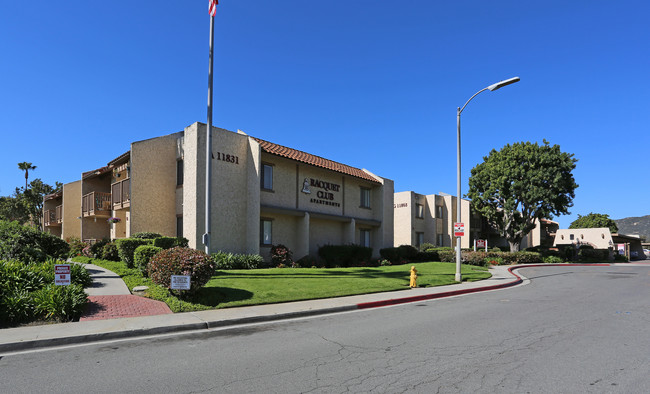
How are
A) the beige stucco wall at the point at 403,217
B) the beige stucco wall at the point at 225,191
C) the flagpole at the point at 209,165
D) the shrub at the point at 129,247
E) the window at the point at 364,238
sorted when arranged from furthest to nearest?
the beige stucco wall at the point at 403,217 < the window at the point at 364,238 < the beige stucco wall at the point at 225,191 < the shrub at the point at 129,247 < the flagpole at the point at 209,165

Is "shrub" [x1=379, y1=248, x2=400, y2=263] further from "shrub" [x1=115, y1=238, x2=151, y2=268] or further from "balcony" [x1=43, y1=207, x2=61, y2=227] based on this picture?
"balcony" [x1=43, y1=207, x2=61, y2=227]

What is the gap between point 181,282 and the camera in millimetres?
9977

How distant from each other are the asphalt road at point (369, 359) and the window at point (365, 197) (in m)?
20.3

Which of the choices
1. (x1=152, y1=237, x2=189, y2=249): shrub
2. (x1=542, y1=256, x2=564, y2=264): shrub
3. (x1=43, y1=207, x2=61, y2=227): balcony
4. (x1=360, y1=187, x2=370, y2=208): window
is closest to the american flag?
(x1=152, y1=237, x2=189, y2=249): shrub

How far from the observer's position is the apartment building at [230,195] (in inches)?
775

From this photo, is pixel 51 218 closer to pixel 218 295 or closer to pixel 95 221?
pixel 95 221

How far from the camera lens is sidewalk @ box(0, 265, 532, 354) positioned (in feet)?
23.4

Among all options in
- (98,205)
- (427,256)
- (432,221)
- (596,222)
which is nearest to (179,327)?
(98,205)

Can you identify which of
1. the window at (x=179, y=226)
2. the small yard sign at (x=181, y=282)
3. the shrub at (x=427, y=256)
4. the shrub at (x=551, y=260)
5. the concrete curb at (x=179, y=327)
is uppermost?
the window at (x=179, y=226)

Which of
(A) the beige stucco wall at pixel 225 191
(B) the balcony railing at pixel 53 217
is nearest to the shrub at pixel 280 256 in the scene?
(A) the beige stucco wall at pixel 225 191

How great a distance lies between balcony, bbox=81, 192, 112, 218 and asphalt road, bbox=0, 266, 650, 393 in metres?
19.7

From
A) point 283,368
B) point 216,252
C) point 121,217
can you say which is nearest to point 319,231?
point 216,252

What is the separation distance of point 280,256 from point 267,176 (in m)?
4.46

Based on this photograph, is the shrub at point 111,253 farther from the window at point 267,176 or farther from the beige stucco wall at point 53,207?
the beige stucco wall at point 53,207
